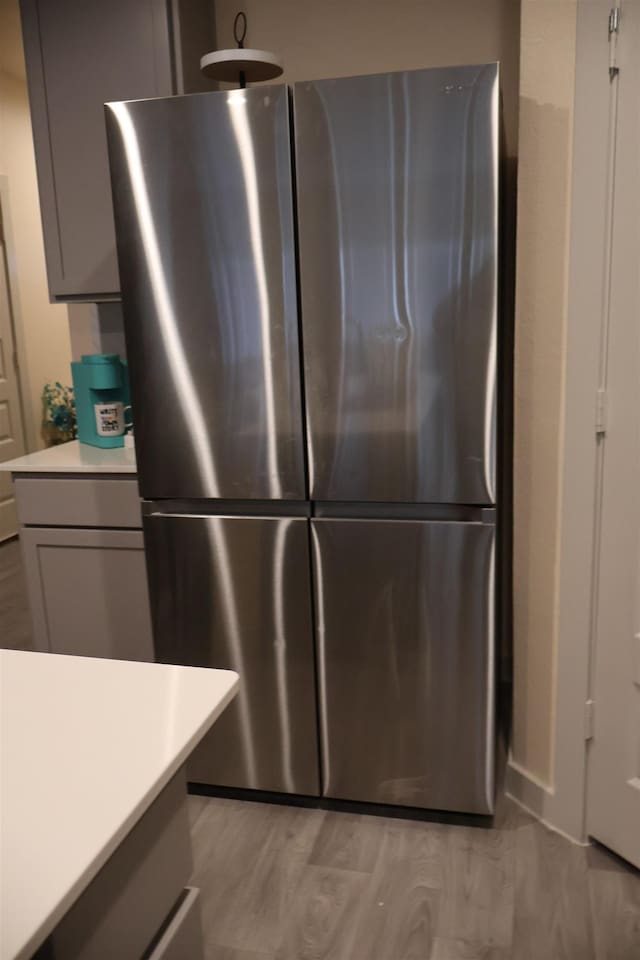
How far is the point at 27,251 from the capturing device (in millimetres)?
4992

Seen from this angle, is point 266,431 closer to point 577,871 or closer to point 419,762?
point 419,762

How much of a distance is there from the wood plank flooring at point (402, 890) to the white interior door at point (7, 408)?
3193 mm

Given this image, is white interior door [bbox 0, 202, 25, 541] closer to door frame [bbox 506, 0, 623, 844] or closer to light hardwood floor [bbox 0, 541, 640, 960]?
light hardwood floor [bbox 0, 541, 640, 960]

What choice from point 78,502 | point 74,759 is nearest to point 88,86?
point 78,502

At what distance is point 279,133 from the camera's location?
6.05ft

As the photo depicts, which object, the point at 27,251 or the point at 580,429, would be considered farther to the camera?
the point at 27,251

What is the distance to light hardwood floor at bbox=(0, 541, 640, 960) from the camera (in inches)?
68.4

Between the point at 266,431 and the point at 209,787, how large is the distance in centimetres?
107

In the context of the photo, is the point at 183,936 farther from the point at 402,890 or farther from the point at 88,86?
the point at 88,86

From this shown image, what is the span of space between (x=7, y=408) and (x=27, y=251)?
987mm

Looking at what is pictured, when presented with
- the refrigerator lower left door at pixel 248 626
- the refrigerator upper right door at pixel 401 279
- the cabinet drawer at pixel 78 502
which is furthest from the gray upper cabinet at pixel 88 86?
the refrigerator lower left door at pixel 248 626

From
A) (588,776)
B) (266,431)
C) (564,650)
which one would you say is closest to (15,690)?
(266,431)

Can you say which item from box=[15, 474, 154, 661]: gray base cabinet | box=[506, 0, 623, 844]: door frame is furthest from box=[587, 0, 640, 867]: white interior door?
box=[15, 474, 154, 661]: gray base cabinet

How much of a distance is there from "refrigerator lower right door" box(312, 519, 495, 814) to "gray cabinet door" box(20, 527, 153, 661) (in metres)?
0.66
